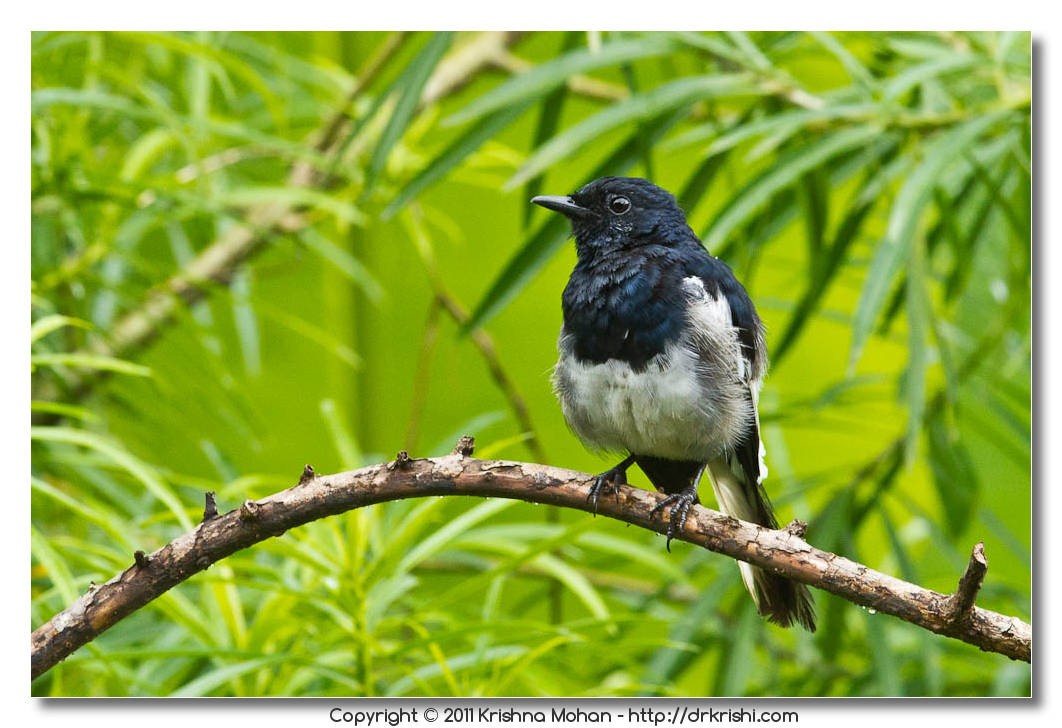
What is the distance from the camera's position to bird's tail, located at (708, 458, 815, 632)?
145 cm

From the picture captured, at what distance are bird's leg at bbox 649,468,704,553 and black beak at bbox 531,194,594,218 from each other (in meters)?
0.41

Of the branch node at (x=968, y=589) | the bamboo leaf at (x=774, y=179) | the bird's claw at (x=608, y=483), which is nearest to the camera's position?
the branch node at (x=968, y=589)

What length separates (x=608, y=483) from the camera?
140 cm

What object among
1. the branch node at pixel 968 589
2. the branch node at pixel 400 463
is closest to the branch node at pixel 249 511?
the branch node at pixel 400 463

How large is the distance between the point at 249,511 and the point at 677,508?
545 millimetres

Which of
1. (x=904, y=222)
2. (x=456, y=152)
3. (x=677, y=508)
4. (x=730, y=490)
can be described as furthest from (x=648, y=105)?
(x=677, y=508)

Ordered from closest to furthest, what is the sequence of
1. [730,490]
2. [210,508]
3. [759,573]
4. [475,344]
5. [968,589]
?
[968,589], [210,508], [759,573], [730,490], [475,344]

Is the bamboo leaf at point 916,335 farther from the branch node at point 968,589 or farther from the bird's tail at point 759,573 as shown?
the branch node at point 968,589

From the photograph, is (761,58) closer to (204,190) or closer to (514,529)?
(514,529)

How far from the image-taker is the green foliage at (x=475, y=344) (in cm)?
179

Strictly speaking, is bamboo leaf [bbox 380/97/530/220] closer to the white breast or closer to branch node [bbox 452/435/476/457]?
the white breast

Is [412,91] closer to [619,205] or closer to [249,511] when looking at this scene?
[619,205]

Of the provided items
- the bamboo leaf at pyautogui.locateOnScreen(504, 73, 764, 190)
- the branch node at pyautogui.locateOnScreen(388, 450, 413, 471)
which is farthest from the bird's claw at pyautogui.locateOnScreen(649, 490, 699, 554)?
the bamboo leaf at pyautogui.locateOnScreen(504, 73, 764, 190)

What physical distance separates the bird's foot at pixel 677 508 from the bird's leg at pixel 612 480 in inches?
2.4
